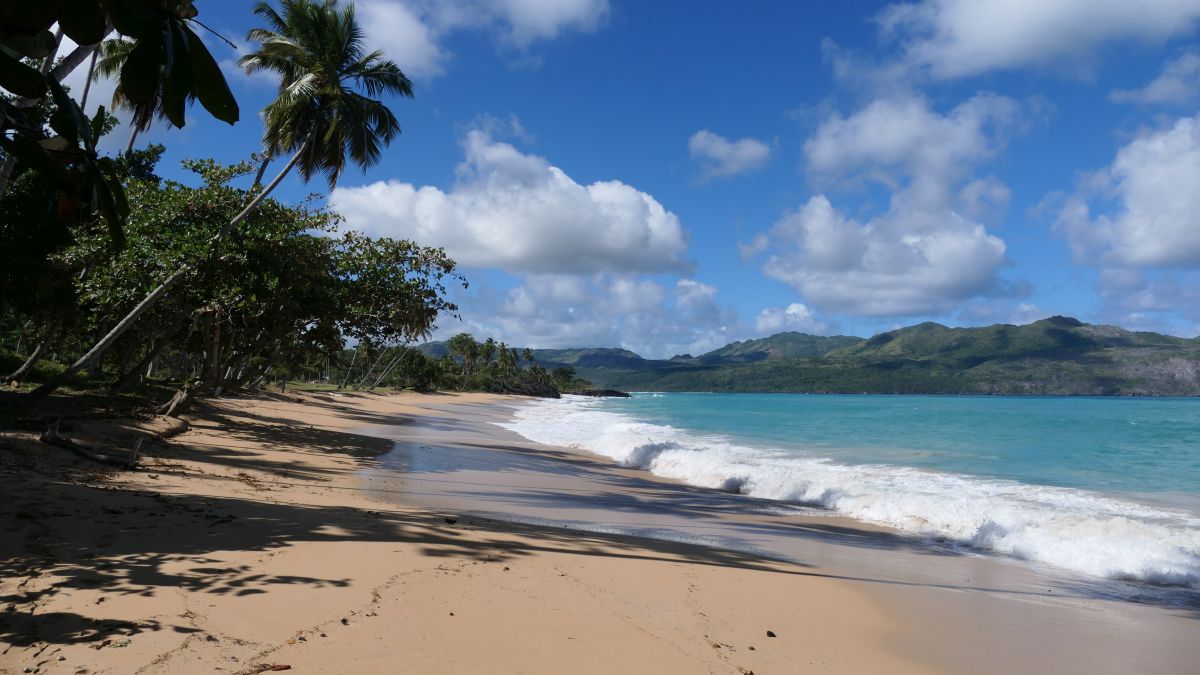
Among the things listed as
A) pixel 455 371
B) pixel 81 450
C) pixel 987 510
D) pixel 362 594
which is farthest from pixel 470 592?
pixel 455 371

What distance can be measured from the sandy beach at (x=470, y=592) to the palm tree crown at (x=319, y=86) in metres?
9.68

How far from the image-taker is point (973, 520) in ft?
34.0

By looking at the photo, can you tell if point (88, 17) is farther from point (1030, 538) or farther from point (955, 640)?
point (1030, 538)

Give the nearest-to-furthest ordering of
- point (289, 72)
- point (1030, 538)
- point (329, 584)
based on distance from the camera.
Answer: point (329, 584) → point (1030, 538) → point (289, 72)

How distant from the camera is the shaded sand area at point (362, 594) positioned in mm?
3516

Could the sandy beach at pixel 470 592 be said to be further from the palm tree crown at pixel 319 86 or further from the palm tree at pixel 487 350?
the palm tree at pixel 487 350

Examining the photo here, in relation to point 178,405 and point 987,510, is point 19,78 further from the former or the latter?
point 178,405

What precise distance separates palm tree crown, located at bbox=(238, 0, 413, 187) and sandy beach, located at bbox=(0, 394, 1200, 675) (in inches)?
381

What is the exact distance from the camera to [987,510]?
1114 centimetres

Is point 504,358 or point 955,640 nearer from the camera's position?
point 955,640

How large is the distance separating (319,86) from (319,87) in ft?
0.10

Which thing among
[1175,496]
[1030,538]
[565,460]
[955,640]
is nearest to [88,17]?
[955,640]

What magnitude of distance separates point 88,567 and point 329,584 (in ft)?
5.05

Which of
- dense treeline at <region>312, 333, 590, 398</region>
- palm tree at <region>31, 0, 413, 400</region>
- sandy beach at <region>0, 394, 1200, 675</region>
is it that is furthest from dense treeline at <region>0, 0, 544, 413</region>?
dense treeline at <region>312, 333, 590, 398</region>
